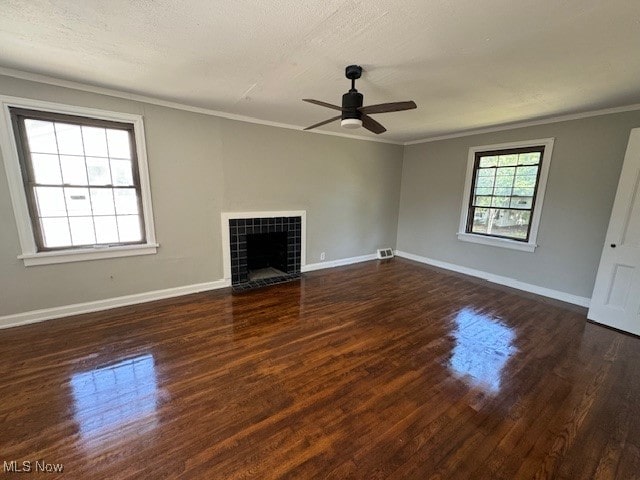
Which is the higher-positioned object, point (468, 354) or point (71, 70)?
point (71, 70)

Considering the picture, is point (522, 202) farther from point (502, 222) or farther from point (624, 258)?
point (624, 258)

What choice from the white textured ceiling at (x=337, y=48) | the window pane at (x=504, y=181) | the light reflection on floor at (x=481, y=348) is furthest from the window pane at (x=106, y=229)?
the window pane at (x=504, y=181)

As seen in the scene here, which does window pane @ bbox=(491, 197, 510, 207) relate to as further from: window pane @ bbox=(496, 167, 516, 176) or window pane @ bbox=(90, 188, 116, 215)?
window pane @ bbox=(90, 188, 116, 215)

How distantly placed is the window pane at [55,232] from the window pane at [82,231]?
5 centimetres

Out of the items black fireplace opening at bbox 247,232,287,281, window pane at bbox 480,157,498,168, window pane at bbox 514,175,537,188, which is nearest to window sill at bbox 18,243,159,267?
black fireplace opening at bbox 247,232,287,281

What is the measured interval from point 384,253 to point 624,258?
3.52m

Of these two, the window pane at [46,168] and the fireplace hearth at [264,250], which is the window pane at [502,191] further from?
the window pane at [46,168]

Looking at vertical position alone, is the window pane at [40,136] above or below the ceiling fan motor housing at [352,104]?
below

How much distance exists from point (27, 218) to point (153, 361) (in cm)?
205

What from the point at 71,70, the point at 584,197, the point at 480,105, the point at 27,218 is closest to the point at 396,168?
the point at 480,105

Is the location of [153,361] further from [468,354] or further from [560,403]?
[560,403]

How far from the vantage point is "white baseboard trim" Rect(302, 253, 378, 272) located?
15.7ft

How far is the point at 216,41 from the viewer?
1.84 metres

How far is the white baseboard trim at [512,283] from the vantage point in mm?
3613
